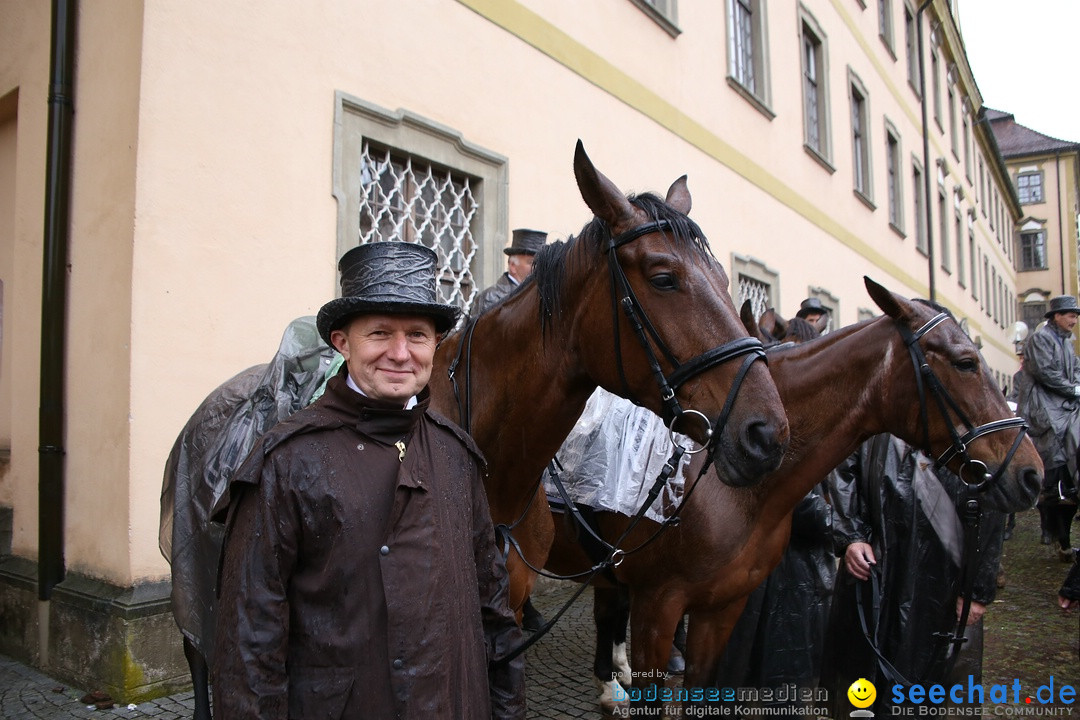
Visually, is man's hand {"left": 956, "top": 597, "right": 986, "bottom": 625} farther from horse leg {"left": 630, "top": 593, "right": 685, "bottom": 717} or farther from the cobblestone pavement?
the cobblestone pavement

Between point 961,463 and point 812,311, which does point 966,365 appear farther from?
point 812,311

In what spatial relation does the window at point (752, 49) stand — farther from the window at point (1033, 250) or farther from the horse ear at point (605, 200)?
the window at point (1033, 250)

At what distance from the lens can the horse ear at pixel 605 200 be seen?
2166 millimetres

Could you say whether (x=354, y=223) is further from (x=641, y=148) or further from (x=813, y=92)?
(x=813, y=92)

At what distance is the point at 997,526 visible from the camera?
3113 mm

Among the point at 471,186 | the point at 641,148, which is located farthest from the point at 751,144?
the point at 471,186

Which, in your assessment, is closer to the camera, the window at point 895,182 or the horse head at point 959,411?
the horse head at point 959,411

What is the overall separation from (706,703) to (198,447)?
2.37 metres

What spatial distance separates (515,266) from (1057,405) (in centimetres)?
603

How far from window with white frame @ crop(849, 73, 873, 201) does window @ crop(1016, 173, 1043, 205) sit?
3797 cm

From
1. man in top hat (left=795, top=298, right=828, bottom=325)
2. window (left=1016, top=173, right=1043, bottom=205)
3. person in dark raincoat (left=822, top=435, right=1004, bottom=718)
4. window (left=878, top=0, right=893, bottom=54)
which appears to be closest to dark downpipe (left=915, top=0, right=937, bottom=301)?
window (left=878, top=0, right=893, bottom=54)

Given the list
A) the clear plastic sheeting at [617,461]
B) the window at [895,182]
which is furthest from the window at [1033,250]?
the clear plastic sheeting at [617,461]

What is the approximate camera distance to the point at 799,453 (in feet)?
9.96

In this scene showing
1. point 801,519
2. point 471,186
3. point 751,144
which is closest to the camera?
point 801,519
